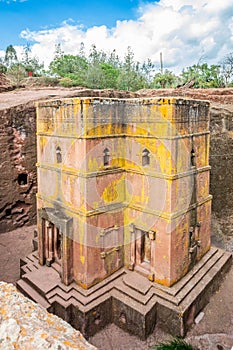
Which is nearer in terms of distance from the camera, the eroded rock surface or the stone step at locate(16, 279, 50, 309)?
the eroded rock surface

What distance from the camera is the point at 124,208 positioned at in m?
8.46

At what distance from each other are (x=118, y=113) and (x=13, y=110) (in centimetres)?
660

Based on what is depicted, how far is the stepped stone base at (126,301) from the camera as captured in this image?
7.32m

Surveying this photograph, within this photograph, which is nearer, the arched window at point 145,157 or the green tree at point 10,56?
the arched window at point 145,157

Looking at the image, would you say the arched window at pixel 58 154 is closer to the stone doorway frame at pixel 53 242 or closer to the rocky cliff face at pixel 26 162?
the stone doorway frame at pixel 53 242

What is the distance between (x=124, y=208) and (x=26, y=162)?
21.6 ft

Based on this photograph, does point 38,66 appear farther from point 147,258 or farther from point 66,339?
point 66,339

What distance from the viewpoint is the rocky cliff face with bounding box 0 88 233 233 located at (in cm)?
1248

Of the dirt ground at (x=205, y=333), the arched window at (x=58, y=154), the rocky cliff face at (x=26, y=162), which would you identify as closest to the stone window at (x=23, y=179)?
the rocky cliff face at (x=26, y=162)

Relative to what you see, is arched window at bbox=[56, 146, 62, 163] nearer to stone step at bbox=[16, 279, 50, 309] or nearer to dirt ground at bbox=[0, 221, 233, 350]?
stone step at bbox=[16, 279, 50, 309]

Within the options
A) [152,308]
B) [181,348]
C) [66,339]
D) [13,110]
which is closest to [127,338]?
[152,308]

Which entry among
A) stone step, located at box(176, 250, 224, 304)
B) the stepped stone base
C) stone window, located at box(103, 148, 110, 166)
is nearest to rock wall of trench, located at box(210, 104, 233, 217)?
stone step, located at box(176, 250, 224, 304)

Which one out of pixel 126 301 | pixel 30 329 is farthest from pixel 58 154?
pixel 30 329

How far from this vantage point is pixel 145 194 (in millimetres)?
7996
